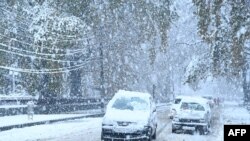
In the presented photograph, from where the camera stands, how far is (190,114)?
79.6ft

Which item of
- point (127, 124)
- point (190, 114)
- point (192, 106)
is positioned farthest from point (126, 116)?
point (192, 106)

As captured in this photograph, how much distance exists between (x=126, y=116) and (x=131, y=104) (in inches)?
63.1

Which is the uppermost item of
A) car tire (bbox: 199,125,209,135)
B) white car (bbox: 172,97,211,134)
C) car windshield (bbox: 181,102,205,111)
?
car windshield (bbox: 181,102,205,111)

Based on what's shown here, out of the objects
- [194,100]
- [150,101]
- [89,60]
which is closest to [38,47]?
[89,60]

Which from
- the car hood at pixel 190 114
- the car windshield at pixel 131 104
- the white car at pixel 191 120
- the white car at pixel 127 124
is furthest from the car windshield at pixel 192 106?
the white car at pixel 127 124

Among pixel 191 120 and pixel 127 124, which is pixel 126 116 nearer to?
pixel 127 124

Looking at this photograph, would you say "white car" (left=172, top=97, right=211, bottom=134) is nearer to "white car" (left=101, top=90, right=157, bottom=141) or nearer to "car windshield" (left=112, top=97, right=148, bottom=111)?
"car windshield" (left=112, top=97, right=148, bottom=111)

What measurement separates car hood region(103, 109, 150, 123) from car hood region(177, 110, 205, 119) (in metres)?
6.19

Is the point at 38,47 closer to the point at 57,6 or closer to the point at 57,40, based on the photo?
the point at 57,40

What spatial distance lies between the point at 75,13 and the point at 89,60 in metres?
7.48

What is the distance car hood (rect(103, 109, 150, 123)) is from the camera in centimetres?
1752

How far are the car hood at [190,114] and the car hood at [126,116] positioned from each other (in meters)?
6.19

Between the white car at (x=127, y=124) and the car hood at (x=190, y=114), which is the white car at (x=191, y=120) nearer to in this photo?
the car hood at (x=190, y=114)

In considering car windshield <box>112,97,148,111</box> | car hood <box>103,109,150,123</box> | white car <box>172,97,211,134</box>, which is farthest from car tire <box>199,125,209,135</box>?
car hood <box>103,109,150,123</box>
